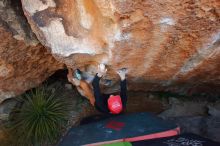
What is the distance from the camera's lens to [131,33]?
4449mm

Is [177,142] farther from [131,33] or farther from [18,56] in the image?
[18,56]

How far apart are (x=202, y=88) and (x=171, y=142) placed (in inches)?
81.8

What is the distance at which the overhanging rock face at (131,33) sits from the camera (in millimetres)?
4121

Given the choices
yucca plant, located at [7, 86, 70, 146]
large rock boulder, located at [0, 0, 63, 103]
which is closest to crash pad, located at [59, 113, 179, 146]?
yucca plant, located at [7, 86, 70, 146]

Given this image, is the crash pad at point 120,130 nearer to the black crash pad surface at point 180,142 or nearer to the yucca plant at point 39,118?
the black crash pad surface at point 180,142

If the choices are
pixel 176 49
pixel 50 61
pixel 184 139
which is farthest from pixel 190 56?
pixel 50 61

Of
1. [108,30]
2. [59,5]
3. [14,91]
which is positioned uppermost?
[59,5]

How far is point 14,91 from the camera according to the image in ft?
19.7

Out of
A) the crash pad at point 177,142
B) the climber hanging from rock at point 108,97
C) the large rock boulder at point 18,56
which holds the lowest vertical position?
the crash pad at point 177,142

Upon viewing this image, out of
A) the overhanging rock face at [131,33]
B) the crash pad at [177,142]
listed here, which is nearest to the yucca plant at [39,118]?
the overhanging rock face at [131,33]

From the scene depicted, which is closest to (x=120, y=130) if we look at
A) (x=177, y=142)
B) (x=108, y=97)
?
(x=108, y=97)

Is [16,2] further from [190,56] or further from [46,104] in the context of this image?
[190,56]

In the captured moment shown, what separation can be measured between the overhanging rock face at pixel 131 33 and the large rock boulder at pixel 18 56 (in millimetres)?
389

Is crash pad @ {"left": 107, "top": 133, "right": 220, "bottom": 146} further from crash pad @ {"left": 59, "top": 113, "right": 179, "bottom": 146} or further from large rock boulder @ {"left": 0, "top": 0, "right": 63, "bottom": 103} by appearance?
large rock boulder @ {"left": 0, "top": 0, "right": 63, "bottom": 103}
